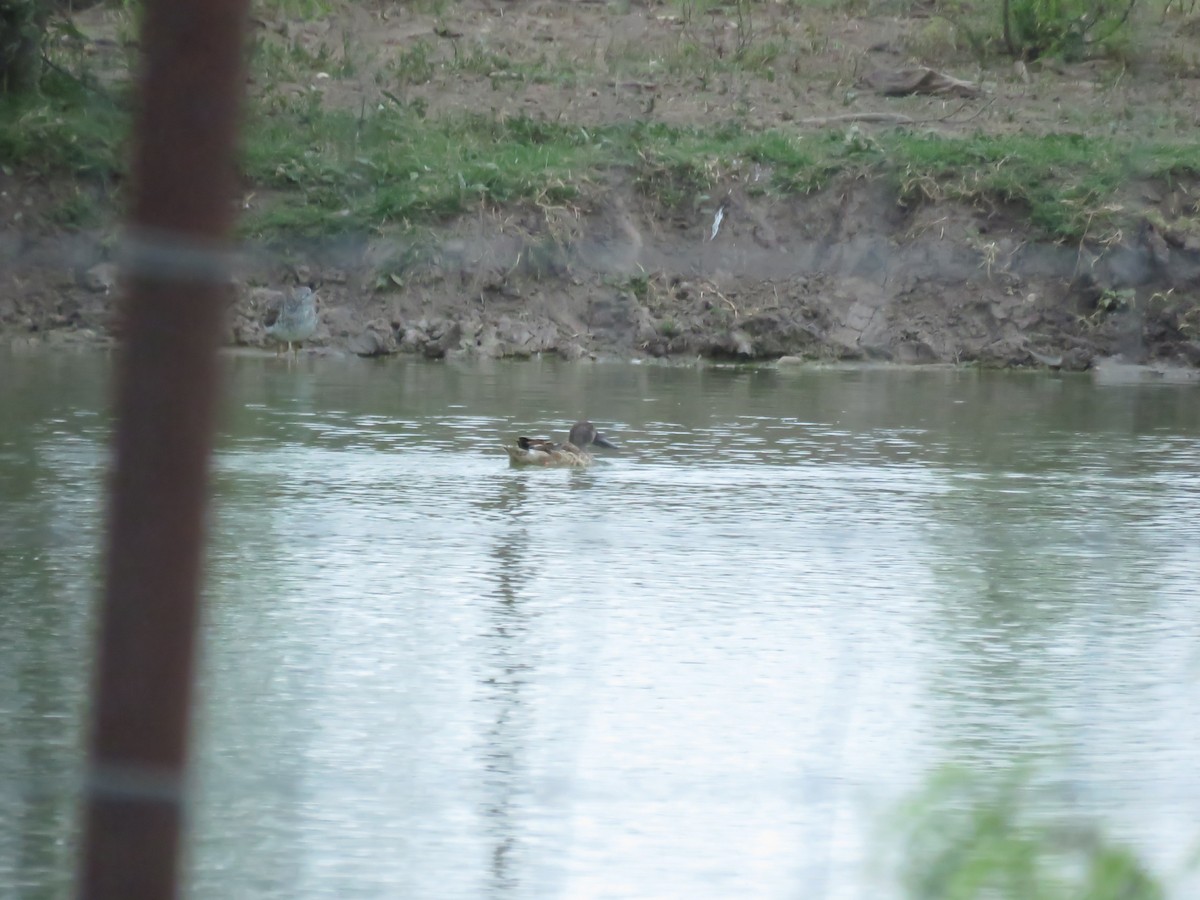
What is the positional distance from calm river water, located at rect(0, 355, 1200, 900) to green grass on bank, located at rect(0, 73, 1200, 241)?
6.29 meters

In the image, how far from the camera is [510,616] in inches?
276

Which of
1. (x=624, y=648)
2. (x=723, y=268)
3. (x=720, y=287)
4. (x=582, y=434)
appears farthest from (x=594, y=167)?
(x=624, y=648)

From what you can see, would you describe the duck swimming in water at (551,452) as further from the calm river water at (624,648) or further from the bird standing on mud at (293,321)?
the bird standing on mud at (293,321)

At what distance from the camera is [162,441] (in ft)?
6.82

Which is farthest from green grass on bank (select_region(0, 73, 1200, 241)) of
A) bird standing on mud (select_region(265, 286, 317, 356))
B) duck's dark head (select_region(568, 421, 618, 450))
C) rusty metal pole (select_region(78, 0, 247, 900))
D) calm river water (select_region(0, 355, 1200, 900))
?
rusty metal pole (select_region(78, 0, 247, 900))

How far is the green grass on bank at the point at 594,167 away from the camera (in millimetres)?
18203

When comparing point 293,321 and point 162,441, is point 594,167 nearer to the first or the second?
point 293,321

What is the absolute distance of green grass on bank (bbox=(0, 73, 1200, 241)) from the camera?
18203 millimetres

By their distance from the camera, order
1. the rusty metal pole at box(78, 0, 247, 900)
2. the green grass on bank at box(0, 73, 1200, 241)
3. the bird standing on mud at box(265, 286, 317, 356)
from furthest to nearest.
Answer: the green grass on bank at box(0, 73, 1200, 241) → the bird standing on mud at box(265, 286, 317, 356) → the rusty metal pole at box(78, 0, 247, 900)

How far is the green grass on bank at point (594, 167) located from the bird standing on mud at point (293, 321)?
0.89 m

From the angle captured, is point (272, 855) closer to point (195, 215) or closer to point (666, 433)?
point (195, 215)

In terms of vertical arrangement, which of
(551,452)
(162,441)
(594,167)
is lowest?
(551,452)

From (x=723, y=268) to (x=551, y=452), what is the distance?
28.4 feet

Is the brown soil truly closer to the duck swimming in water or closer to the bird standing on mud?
the bird standing on mud
